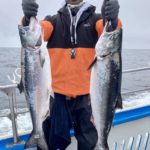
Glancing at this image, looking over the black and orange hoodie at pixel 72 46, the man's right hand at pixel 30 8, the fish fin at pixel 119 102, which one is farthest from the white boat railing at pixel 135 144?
the man's right hand at pixel 30 8

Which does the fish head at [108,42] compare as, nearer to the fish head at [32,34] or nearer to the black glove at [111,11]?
the black glove at [111,11]

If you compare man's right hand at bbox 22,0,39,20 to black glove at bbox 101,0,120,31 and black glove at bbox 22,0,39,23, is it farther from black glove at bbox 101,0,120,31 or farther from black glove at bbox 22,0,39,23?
black glove at bbox 101,0,120,31

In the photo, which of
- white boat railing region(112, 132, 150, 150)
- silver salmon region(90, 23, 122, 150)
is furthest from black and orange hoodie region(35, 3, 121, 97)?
white boat railing region(112, 132, 150, 150)

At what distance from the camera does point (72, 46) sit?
3457mm

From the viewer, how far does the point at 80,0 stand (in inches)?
140

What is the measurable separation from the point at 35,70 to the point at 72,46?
724mm

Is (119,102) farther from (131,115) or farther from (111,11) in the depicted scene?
(131,115)

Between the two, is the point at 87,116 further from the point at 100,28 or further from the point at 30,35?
the point at 30,35

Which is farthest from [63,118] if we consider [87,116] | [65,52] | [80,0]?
[80,0]

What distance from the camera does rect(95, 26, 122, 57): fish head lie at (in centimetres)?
277

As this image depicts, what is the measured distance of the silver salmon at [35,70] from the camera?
9.14 feet

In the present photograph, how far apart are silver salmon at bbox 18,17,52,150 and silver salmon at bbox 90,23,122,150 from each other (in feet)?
1.43

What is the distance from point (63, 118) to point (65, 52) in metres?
0.74

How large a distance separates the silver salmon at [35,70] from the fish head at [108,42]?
479mm
